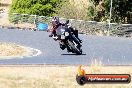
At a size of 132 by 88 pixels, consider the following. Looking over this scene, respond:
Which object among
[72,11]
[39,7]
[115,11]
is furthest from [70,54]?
[39,7]

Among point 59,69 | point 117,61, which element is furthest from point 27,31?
point 59,69

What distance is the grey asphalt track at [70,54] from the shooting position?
20812 mm

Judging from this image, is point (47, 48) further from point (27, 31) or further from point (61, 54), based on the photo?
point (27, 31)

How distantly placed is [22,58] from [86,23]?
18.6 meters

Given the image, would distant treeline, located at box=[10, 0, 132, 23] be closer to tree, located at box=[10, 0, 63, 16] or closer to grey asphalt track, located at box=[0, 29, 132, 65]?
tree, located at box=[10, 0, 63, 16]

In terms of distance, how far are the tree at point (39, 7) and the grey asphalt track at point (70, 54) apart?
8.56m

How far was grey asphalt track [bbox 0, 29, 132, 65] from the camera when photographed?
20812 mm

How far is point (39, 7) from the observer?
4538 centimetres

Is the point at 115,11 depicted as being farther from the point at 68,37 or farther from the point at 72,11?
the point at 68,37

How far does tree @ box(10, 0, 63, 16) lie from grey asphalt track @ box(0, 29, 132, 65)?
28.1 ft

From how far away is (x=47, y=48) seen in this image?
27156mm

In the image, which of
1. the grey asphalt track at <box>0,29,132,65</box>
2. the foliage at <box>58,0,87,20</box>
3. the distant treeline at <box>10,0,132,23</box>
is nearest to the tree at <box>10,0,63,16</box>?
the distant treeline at <box>10,0,132,23</box>

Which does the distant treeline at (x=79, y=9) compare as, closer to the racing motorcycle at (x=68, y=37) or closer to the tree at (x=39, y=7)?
the tree at (x=39, y=7)

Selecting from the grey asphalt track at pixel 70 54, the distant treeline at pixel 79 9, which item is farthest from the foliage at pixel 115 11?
the grey asphalt track at pixel 70 54
